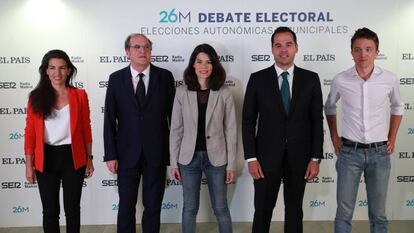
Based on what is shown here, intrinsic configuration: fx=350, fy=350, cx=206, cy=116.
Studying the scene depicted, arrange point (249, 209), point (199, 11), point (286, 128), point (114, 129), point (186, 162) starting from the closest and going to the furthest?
point (286, 128) < point (186, 162) < point (114, 129) < point (199, 11) < point (249, 209)

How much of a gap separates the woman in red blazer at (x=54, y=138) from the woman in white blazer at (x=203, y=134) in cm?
68

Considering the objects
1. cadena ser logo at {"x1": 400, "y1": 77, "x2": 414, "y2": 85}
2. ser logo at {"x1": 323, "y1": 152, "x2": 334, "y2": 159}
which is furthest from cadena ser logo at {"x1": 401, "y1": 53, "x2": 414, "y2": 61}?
ser logo at {"x1": 323, "y1": 152, "x2": 334, "y2": 159}

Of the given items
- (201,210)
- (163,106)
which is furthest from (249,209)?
(163,106)

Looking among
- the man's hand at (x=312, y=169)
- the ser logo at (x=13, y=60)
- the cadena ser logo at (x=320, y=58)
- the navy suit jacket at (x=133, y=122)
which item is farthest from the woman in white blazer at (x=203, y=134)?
the ser logo at (x=13, y=60)

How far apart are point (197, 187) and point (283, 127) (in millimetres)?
787

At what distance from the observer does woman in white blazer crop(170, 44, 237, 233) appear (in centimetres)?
252

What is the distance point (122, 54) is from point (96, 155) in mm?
990

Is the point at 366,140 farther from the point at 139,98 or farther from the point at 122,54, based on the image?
the point at 122,54

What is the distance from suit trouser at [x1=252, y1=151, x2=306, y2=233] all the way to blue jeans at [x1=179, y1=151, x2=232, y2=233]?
244mm

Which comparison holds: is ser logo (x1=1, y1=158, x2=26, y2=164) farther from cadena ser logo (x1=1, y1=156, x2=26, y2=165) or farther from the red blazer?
the red blazer

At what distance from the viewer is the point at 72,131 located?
2.38 m

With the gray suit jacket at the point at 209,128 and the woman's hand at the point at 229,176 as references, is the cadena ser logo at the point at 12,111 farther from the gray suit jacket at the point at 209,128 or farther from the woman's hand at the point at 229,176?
the woman's hand at the point at 229,176

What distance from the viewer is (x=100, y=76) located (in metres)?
3.26

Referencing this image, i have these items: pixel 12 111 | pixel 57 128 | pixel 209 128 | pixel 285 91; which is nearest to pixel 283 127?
pixel 285 91
